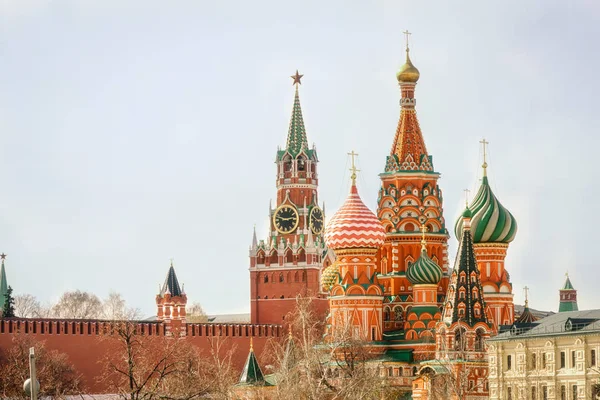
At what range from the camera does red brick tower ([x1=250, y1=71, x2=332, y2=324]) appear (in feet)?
264

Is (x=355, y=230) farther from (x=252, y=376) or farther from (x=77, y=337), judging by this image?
(x=77, y=337)

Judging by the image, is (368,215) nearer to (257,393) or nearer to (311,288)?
(257,393)

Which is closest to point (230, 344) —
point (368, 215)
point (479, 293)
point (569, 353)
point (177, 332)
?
point (177, 332)

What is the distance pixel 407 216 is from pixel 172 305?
1473 cm

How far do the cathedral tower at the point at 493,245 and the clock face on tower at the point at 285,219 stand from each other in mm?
21663

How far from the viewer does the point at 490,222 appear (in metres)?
59.4

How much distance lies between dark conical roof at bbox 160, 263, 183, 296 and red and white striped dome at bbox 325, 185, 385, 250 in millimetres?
14008

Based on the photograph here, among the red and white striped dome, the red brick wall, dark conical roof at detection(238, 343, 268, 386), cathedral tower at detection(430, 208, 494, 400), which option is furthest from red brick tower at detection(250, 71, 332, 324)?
cathedral tower at detection(430, 208, 494, 400)

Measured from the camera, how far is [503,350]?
5300 centimetres

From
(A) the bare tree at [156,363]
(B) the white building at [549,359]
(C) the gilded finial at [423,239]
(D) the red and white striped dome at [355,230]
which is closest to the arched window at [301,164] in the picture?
(A) the bare tree at [156,363]

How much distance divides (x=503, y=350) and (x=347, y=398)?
28.2 ft

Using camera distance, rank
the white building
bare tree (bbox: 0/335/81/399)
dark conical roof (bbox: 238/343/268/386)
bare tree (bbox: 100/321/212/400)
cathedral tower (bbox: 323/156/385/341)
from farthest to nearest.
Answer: cathedral tower (bbox: 323/156/385/341)
dark conical roof (bbox: 238/343/268/386)
bare tree (bbox: 0/335/81/399)
bare tree (bbox: 100/321/212/400)
the white building

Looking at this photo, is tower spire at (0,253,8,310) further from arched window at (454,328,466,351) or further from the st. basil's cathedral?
arched window at (454,328,466,351)

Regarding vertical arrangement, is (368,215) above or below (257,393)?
above
